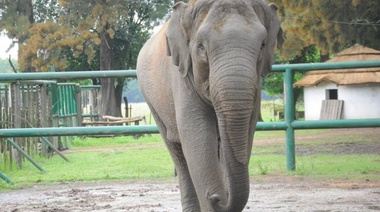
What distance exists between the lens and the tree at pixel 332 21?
2109 cm

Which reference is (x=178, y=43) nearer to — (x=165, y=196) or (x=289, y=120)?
(x=165, y=196)

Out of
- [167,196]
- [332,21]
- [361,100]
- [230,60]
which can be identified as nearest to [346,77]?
[361,100]

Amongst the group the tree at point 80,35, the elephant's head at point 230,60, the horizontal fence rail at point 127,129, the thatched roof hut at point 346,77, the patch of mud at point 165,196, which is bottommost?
the patch of mud at point 165,196

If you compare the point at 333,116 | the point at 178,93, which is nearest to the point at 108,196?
the point at 178,93

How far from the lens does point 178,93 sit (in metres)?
5.89

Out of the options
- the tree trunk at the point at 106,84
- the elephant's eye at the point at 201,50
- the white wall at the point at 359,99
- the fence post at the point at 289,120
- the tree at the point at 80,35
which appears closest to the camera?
the elephant's eye at the point at 201,50

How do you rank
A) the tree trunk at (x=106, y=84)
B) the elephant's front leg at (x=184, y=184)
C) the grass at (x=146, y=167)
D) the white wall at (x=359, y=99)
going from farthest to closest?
the tree trunk at (x=106, y=84) → the white wall at (x=359, y=99) → the grass at (x=146, y=167) → the elephant's front leg at (x=184, y=184)

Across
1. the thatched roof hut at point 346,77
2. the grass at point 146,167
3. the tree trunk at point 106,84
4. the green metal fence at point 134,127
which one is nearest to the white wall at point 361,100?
the thatched roof hut at point 346,77

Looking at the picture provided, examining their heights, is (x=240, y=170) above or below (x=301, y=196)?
above

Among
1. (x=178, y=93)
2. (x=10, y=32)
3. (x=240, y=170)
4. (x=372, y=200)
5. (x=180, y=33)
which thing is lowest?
(x=372, y=200)

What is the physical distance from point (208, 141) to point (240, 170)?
0.53 metres

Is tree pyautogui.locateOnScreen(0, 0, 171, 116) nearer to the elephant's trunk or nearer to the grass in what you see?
the grass

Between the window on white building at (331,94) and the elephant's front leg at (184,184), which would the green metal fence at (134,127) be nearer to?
the elephant's front leg at (184,184)

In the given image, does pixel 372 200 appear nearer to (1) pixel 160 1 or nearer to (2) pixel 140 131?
(2) pixel 140 131
